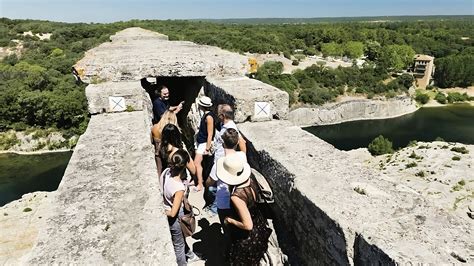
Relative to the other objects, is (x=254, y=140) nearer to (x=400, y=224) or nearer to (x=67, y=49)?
(x=400, y=224)

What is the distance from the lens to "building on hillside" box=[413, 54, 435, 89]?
67.7 meters

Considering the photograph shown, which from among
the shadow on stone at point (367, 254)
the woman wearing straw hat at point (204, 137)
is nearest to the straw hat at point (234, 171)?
the shadow on stone at point (367, 254)

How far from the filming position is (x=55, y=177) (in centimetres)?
3225

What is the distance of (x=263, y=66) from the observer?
196ft

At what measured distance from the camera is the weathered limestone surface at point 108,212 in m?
2.37

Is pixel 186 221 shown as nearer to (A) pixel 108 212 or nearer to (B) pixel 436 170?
(A) pixel 108 212

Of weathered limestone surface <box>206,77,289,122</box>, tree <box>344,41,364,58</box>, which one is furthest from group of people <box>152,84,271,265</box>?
tree <box>344,41,364,58</box>

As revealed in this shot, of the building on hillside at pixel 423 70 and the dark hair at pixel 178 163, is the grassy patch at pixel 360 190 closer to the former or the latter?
the dark hair at pixel 178 163

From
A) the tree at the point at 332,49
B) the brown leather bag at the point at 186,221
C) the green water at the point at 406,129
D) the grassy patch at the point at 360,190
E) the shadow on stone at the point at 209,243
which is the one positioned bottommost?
the green water at the point at 406,129

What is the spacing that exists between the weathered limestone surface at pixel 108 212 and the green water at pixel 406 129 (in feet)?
136

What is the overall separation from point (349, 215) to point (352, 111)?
182 feet

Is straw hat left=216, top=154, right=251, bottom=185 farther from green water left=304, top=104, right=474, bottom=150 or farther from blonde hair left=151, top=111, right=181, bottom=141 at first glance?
green water left=304, top=104, right=474, bottom=150

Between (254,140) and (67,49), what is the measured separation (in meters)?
58.7

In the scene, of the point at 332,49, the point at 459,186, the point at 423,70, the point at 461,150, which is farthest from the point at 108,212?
the point at 332,49
